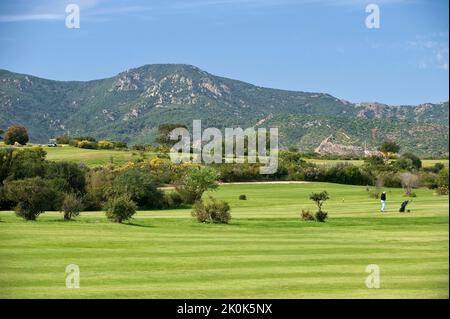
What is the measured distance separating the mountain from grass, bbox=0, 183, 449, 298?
4141 inches

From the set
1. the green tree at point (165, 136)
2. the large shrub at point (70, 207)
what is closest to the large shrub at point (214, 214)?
the large shrub at point (70, 207)

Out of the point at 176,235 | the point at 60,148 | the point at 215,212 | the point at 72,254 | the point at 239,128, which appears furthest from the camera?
the point at 239,128

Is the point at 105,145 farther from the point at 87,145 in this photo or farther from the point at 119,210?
the point at 119,210

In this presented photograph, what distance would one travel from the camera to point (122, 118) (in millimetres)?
165625

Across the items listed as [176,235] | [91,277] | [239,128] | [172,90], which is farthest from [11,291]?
[172,90]

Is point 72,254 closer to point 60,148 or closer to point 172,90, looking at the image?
point 60,148

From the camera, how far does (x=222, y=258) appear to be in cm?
2159

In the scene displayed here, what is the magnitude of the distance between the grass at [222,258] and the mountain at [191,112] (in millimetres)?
105174

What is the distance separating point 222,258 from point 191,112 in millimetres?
155034

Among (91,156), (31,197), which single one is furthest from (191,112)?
(31,197)

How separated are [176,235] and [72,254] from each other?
7.58 m

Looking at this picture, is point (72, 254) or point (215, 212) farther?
point (215, 212)

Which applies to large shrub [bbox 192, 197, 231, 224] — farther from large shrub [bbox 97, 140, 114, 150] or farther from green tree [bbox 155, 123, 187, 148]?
green tree [bbox 155, 123, 187, 148]
